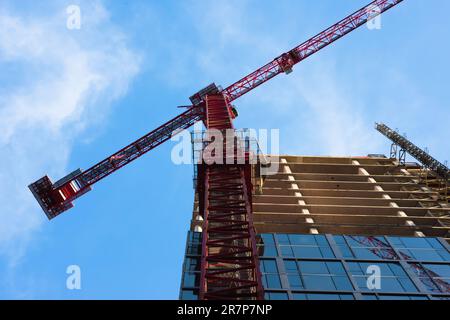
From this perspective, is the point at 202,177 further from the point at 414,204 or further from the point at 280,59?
the point at 280,59

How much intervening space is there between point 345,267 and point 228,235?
8.63 metres

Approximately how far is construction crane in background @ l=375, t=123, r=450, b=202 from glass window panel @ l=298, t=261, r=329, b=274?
19150mm

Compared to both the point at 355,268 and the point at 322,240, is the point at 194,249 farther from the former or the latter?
the point at 355,268

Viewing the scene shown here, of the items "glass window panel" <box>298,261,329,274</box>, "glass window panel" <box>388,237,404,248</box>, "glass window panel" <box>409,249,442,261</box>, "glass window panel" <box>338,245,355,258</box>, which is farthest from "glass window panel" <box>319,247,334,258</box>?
"glass window panel" <box>409,249,442,261</box>

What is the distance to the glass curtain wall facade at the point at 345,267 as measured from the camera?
2986cm

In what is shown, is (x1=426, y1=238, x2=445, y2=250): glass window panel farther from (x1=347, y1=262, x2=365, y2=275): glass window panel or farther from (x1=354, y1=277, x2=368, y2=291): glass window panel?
(x1=354, y1=277, x2=368, y2=291): glass window panel

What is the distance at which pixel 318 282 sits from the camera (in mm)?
30859

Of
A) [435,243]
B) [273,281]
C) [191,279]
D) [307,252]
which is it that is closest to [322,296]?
[273,281]

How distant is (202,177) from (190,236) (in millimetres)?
4334

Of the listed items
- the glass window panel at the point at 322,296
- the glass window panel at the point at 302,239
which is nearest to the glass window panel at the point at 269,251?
the glass window panel at the point at 302,239

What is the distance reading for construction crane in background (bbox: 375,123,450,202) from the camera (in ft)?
166
